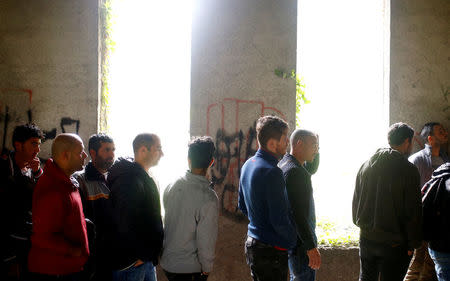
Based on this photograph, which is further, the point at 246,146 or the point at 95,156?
the point at 246,146

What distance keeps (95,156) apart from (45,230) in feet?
3.32

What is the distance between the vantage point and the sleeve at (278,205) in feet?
9.62

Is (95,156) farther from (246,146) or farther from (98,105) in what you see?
(246,146)

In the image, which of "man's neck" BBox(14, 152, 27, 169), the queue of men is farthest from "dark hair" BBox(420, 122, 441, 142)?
"man's neck" BBox(14, 152, 27, 169)

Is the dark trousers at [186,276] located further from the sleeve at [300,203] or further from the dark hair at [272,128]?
the dark hair at [272,128]

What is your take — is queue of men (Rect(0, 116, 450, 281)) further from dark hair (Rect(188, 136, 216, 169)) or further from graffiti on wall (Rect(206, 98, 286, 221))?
graffiti on wall (Rect(206, 98, 286, 221))

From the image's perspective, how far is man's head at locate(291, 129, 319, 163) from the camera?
345 centimetres

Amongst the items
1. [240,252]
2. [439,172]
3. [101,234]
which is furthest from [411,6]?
[101,234]

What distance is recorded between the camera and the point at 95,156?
3.47 metres

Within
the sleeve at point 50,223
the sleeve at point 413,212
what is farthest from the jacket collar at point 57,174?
the sleeve at point 413,212

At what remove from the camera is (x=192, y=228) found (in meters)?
2.81

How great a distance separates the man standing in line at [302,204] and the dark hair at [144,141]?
1.14m

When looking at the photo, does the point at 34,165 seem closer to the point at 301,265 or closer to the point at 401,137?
the point at 301,265

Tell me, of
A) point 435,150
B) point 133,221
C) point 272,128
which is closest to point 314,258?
point 272,128
